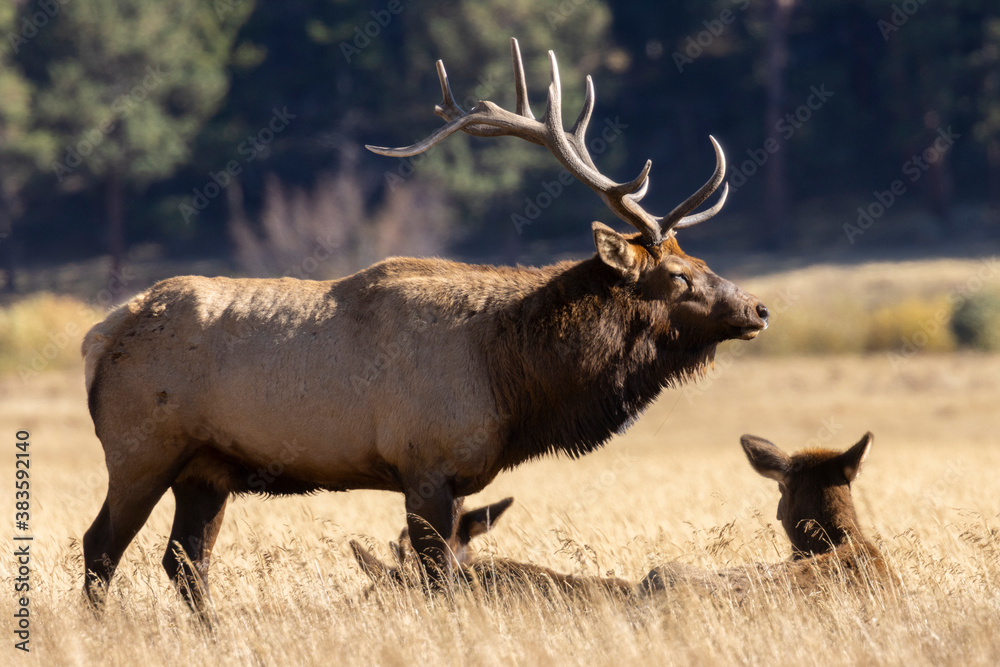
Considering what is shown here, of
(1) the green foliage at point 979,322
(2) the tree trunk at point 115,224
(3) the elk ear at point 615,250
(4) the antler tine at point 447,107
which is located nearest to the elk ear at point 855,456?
(3) the elk ear at point 615,250

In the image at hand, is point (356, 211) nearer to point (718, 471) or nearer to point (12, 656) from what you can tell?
point (718, 471)

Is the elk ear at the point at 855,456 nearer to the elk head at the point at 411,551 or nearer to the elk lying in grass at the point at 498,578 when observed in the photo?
the elk lying in grass at the point at 498,578

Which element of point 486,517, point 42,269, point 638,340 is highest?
point 638,340

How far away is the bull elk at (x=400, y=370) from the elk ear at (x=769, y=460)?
2.41 ft

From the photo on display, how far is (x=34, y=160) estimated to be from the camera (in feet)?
137

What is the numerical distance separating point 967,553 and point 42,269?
4750 centimetres

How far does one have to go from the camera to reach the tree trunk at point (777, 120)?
44.8m

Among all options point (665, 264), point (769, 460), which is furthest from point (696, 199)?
point (769, 460)

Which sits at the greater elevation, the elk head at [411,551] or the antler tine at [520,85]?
the antler tine at [520,85]

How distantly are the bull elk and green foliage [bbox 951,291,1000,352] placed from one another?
25.1 m

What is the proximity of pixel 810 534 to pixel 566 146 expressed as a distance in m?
2.66

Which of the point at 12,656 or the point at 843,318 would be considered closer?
the point at 12,656

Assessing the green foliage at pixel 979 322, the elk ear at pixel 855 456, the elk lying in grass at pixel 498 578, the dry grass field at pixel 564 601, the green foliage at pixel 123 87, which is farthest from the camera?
the green foliage at pixel 123 87

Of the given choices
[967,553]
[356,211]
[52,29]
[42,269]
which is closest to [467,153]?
[356,211]
